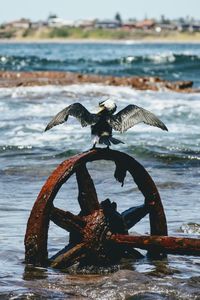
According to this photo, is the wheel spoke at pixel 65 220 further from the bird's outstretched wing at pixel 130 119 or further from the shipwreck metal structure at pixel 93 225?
the bird's outstretched wing at pixel 130 119

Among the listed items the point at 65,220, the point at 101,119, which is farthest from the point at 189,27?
the point at 65,220

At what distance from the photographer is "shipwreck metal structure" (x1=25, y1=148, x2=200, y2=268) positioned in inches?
268

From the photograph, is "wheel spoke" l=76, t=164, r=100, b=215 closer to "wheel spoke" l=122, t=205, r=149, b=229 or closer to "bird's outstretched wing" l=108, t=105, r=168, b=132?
"wheel spoke" l=122, t=205, r=149, b=229

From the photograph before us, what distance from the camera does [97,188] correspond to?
37.0 feet

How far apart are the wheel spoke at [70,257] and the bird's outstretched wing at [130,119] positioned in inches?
35.7

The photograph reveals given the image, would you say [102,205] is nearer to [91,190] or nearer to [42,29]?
[91,190]

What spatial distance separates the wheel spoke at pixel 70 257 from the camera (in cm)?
698

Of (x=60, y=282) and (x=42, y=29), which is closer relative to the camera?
(x=60, y=282)

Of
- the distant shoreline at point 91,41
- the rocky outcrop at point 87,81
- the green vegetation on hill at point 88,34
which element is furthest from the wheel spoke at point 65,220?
the green vegetation on hill at point 88,34

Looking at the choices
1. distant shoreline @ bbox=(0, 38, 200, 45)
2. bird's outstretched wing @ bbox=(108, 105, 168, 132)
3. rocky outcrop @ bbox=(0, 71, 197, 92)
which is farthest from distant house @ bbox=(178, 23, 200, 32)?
bird's outstretched wing @ bbox=(108, 105, 168, 132)

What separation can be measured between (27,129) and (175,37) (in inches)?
6168

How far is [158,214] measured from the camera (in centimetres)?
748

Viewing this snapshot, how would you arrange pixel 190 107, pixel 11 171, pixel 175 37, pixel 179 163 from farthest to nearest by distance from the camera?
pixel 175 37 < pixel 190 107 < pixel 179 163 < pixel 11 171

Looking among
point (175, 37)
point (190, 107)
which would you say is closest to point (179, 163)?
point (190, 107)
